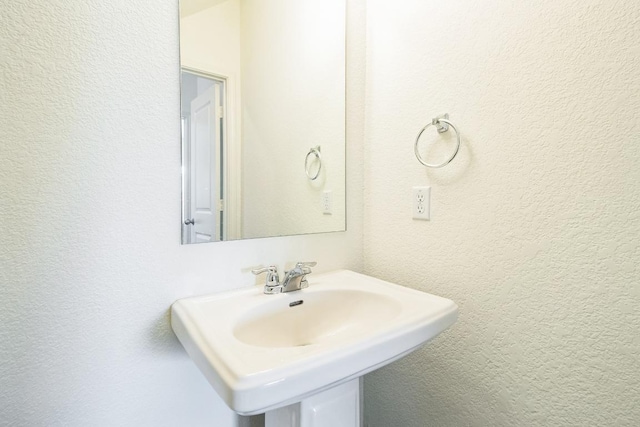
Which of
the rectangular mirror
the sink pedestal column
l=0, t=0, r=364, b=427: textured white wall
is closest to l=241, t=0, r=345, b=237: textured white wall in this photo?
the rectangular mirror

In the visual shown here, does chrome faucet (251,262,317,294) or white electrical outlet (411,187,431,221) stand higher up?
white electrical outlet (411,187,431,221)

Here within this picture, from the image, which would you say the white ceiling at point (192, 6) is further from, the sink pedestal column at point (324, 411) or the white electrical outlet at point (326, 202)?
the sink pedestal column at point (324, 411)

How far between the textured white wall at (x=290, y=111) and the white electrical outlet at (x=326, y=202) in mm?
16

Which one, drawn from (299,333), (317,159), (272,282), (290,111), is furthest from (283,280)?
(290,111)

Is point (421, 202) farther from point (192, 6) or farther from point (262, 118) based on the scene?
point (192, 6)

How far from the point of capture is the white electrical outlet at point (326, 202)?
112cm

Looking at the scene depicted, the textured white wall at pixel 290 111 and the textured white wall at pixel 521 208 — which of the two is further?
the textured white wall at pixel 290 111

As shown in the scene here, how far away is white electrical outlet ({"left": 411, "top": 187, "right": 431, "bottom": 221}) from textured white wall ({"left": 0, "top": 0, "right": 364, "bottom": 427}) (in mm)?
656

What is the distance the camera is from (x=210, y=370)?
0.51 metres

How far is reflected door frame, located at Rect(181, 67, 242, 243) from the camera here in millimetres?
904

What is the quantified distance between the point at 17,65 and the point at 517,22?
115 centimetres

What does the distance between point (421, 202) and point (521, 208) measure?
28 centimetres

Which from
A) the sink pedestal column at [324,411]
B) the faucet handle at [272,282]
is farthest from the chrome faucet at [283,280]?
the sink pedestal column at [324,411]

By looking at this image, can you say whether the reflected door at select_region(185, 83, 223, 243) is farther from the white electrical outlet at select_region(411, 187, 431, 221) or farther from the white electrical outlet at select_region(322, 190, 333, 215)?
the white electrical outlet at select_region(411, 187, 431, 221)
